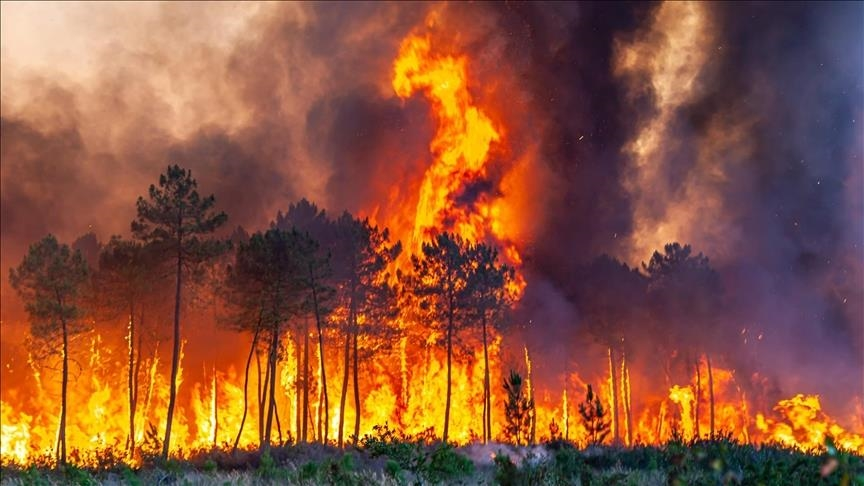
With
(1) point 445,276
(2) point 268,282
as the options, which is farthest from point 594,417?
(1) point 445,276

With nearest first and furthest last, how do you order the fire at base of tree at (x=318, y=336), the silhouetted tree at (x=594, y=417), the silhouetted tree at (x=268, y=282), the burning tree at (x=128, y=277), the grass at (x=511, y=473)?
the grass at (x=511, y=473) < the silhouetted tree at (x=594, y=417) < the silhouetted tree at (x=268, y=282) < the fire at base of tree at (x=318, y=336) < the burning tree at (x=128, y=277)

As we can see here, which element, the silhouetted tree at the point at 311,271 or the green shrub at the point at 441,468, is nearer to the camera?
the green shrub at the point at 441,468

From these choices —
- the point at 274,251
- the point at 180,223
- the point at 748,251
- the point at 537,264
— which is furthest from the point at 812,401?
the point at 180,223

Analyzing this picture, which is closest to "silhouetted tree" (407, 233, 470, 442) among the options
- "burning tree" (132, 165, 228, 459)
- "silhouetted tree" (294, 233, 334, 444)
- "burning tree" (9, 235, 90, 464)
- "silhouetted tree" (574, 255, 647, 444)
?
"silhouetted tree" (294, 233, 334, 444)

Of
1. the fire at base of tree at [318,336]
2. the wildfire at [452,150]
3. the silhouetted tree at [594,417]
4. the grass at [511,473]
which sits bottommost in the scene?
the grass at [511,473]

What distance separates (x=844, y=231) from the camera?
8112 centimetres

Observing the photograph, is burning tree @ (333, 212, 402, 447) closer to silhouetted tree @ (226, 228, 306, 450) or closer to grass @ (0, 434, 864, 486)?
silhouetted tree @ (226, 228, 306, 450)

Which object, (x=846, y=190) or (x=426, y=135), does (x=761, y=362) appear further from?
(x=426, y=135)

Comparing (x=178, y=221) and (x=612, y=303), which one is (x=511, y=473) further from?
(x=612, y=303)

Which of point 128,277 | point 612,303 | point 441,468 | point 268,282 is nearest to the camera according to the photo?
point 441,468

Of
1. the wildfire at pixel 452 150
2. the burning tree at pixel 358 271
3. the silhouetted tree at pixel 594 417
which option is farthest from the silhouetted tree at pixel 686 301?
the silhouetted tree at pixel 594 417

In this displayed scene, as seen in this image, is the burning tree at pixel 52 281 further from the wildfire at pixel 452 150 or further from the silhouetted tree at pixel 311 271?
the wildfire at pixel 452 150

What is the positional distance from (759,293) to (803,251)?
12.2 metres

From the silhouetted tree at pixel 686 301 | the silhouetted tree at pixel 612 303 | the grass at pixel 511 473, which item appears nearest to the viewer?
the grass at pixel 511 473
